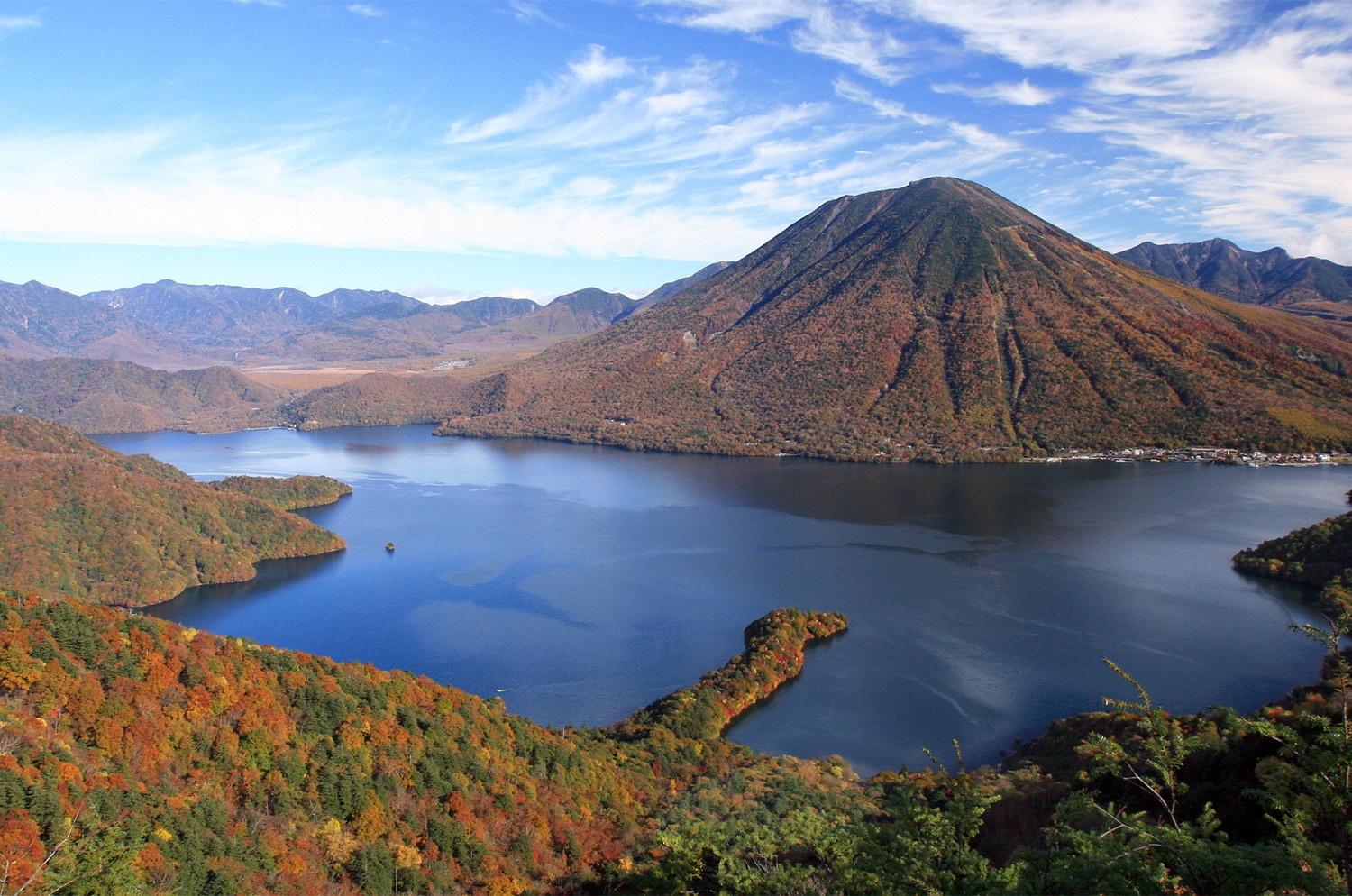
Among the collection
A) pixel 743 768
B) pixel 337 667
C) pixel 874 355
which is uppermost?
pixel 874 355

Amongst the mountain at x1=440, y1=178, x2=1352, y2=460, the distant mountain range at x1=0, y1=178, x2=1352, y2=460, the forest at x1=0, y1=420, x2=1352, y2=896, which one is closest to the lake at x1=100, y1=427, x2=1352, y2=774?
the forest at x1=0, y1=420, x2=1352, y2=896

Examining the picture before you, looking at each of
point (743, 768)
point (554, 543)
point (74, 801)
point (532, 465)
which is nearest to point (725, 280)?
point (532, 465)

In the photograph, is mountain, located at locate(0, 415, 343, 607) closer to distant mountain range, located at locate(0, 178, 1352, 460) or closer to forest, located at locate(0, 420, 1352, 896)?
forest, located at locate(0, 420, 1352, 896)

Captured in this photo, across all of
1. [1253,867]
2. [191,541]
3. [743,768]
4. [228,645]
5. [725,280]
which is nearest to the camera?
[1253,867]

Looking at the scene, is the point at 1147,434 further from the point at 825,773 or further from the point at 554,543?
the point at 825,773

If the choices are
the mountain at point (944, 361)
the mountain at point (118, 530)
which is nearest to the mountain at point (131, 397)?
the mountain at point (944, 361)

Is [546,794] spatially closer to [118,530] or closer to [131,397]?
[118,530]

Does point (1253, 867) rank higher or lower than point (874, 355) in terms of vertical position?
lower
